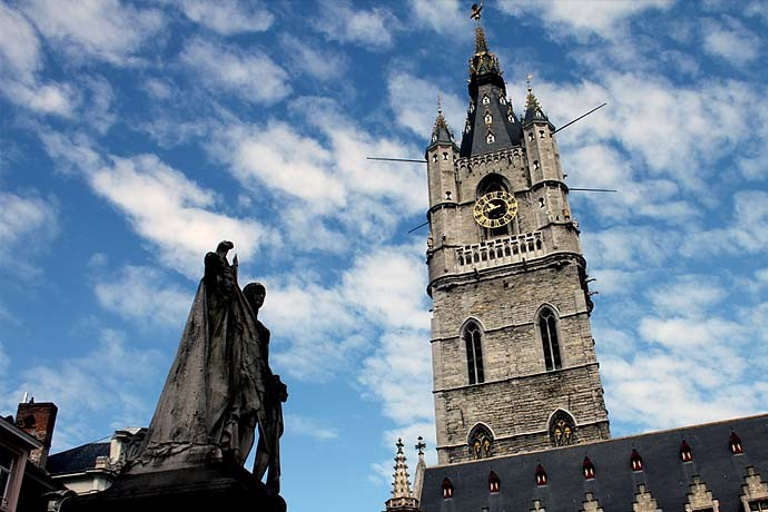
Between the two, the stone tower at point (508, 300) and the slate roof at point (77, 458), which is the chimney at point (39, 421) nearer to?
the slate roof at point (77, 458)

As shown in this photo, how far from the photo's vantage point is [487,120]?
155 ft

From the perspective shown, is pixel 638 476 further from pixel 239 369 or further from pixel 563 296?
pixel 239 369

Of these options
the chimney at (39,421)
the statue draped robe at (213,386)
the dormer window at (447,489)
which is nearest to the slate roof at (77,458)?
the chimney at (39,421)

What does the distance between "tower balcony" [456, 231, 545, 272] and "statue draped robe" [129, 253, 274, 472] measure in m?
33.9

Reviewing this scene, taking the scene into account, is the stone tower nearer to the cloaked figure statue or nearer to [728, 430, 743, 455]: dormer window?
[728, 430, 743, 455]: dormer window

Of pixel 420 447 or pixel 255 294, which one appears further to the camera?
pixel 420 447

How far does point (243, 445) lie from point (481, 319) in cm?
3305

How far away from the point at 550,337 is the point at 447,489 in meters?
10.5

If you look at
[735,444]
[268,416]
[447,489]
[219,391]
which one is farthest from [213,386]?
[735,444]

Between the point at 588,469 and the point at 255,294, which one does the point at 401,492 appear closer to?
the point at 588,469

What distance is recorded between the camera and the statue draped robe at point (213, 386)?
15.6ft

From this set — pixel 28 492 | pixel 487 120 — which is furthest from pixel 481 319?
pixel 28 492

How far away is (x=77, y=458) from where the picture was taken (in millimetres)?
24312

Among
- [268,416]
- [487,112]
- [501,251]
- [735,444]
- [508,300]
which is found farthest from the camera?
[487,112]
